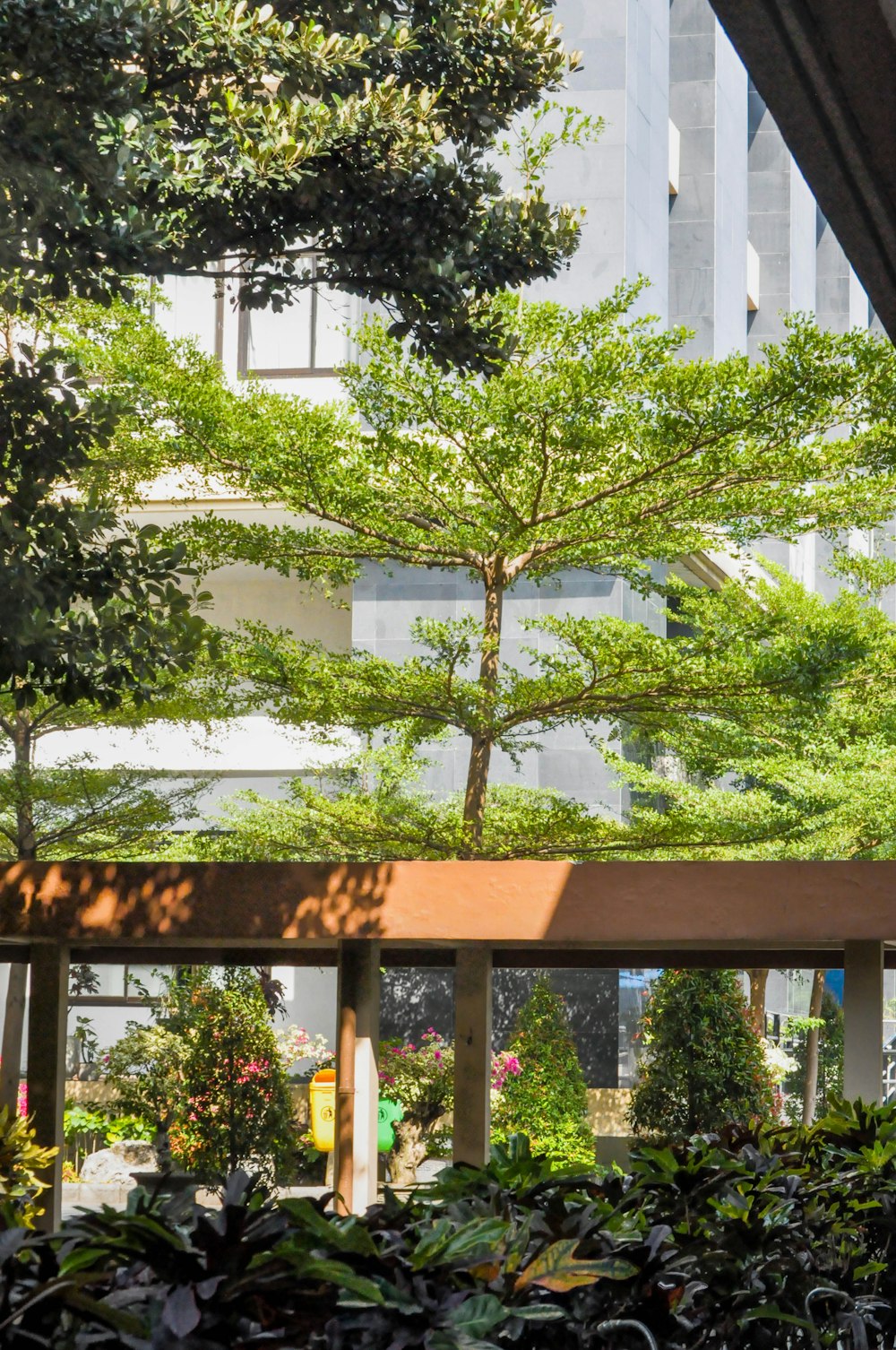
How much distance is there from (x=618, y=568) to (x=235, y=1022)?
5457mm

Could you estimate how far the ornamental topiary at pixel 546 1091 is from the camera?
45.2 feet

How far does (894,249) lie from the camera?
8.63 ft

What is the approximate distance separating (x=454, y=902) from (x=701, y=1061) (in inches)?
269

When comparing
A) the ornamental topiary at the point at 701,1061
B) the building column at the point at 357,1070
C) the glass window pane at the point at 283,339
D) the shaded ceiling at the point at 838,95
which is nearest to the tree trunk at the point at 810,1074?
the ornamental topiary at the point at 701,1061

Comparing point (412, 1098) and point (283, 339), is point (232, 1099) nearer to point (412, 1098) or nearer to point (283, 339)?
point (412, 1098)

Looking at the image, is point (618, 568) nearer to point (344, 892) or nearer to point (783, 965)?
point (783, 965)

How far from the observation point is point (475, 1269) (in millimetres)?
2393

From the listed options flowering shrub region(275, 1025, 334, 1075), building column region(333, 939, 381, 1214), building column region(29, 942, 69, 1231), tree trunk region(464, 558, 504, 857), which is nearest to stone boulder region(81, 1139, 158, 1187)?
flowering shrub region(275, 1025, 334, 1075)

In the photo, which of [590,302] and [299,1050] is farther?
[590,302]

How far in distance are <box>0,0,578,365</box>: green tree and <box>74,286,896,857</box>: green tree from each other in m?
3.29

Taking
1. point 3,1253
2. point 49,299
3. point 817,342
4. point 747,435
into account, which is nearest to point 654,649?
point 747,435

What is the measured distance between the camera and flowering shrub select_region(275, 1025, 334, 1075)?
1537 centimetres

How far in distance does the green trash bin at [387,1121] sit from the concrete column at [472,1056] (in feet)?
18.6

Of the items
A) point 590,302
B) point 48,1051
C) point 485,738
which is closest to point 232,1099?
point 485,738
